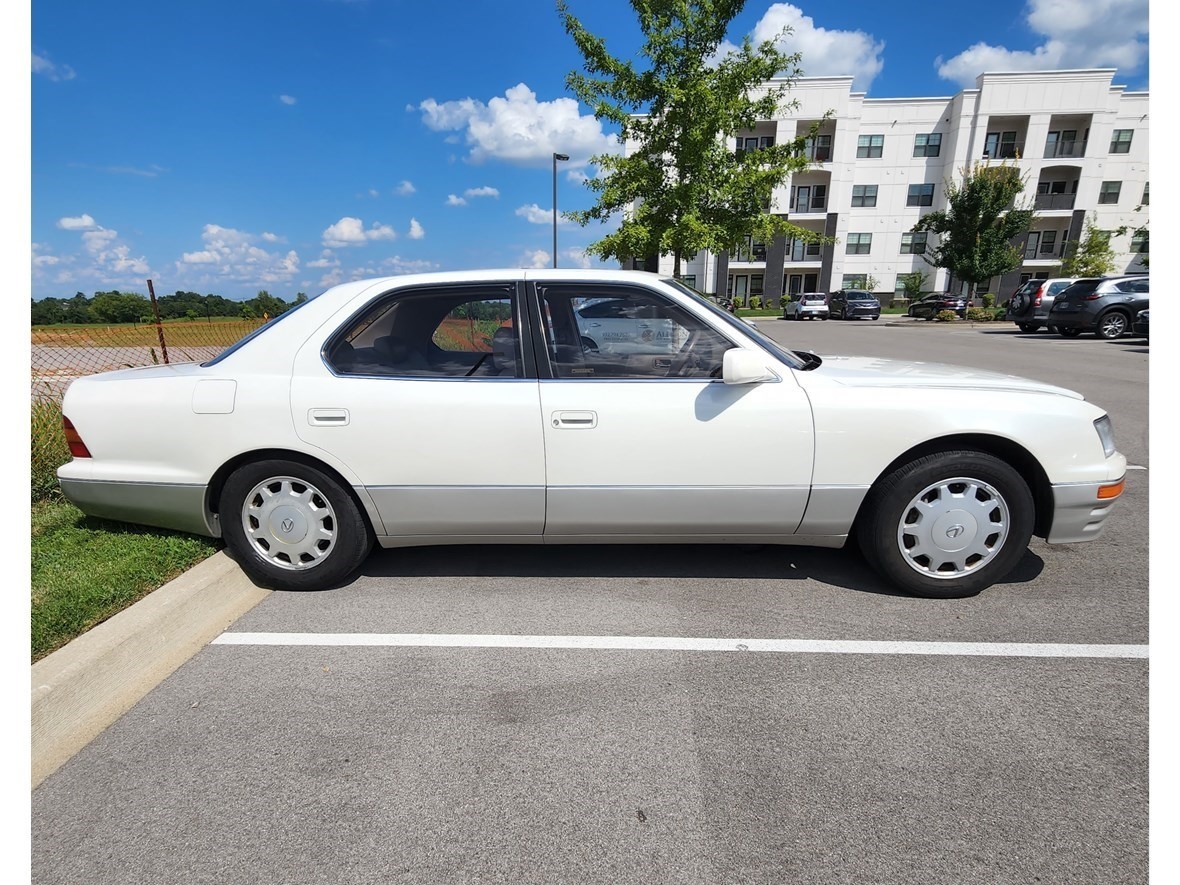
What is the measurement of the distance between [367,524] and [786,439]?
223cm

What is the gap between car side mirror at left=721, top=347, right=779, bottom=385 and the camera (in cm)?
284

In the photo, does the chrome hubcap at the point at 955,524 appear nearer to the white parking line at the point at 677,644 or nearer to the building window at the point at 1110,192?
the white parking line at the point at 677,644

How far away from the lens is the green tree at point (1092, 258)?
38.6 meters

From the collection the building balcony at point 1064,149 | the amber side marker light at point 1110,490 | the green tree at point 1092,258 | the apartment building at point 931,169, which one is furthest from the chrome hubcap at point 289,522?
the building balcony at point 1064,149

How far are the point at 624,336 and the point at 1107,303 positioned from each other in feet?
69.6

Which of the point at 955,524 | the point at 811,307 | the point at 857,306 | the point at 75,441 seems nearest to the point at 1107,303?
the point at 857,306

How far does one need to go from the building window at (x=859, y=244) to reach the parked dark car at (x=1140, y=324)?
31631 mm

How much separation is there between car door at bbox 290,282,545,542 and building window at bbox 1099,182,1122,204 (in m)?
58.0

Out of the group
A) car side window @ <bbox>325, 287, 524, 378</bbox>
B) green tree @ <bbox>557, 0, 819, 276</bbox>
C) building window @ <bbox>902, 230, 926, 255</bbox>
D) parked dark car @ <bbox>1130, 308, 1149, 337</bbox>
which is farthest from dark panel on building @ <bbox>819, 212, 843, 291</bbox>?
car side window @ <bbox>325, 287, 524, 378</bbox>

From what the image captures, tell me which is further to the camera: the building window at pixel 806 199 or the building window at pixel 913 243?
the building window at pixel 806 199

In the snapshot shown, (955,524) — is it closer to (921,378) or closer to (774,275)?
(921,378)

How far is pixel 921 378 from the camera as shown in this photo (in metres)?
3.16

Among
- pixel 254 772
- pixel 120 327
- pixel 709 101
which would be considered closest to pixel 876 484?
pixel 254 772
